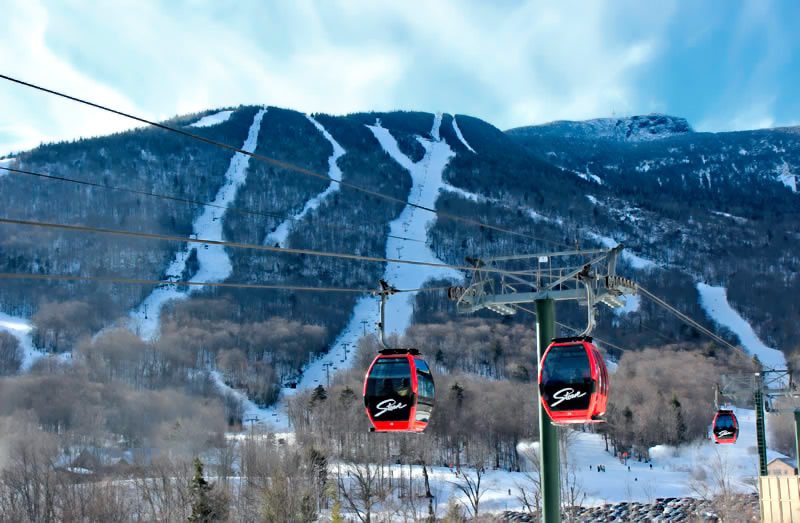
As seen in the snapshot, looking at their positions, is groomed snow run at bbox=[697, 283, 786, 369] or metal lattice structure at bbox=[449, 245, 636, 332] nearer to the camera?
metal lattice structure at bbox=[449, 245, 636, 332]

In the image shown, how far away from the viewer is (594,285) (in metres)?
17.0

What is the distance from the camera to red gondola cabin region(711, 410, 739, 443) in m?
37.9

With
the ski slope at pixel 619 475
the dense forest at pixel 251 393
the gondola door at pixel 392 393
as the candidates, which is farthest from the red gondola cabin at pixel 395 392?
the ski slope at pixel 619 475

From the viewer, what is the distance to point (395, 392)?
16.5m

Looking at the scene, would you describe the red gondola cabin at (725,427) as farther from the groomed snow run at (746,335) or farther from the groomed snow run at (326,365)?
the groomed snow run at (746,335)

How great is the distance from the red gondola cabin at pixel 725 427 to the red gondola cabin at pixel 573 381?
26.4m

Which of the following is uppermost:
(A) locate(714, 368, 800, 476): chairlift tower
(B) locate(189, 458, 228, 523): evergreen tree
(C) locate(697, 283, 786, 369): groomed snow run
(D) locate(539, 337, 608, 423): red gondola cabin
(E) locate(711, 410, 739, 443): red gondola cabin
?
(C) locate(697, 283, 786, 369): groomed snow run

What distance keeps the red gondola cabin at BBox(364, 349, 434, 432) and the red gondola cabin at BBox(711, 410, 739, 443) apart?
25.6m

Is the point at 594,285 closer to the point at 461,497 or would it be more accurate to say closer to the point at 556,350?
the point at 556,350

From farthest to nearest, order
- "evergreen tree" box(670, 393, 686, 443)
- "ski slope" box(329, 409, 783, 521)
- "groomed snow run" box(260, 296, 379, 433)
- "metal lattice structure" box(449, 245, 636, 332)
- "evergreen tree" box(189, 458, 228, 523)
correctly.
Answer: "groomed snow run" box(260, 296, 379, 433), "evergreen tree" box(670, 393, 686, 443), "ski slope" box(329, 409, 783, 521), "evergreen tree" box(189, 458, 228, 523), "metal lattice structure" box(449, 245, 636, 332)

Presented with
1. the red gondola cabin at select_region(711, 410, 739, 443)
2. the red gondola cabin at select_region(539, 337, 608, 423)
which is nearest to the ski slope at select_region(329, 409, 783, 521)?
the red gondola cabin at select_region(711, 410, 739, 443)

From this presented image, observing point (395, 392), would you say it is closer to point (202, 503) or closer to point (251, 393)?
point (202, 503)

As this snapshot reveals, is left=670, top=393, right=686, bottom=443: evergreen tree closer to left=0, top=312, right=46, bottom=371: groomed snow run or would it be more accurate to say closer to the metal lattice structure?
the metal lattice structure

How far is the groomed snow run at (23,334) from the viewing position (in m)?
141
